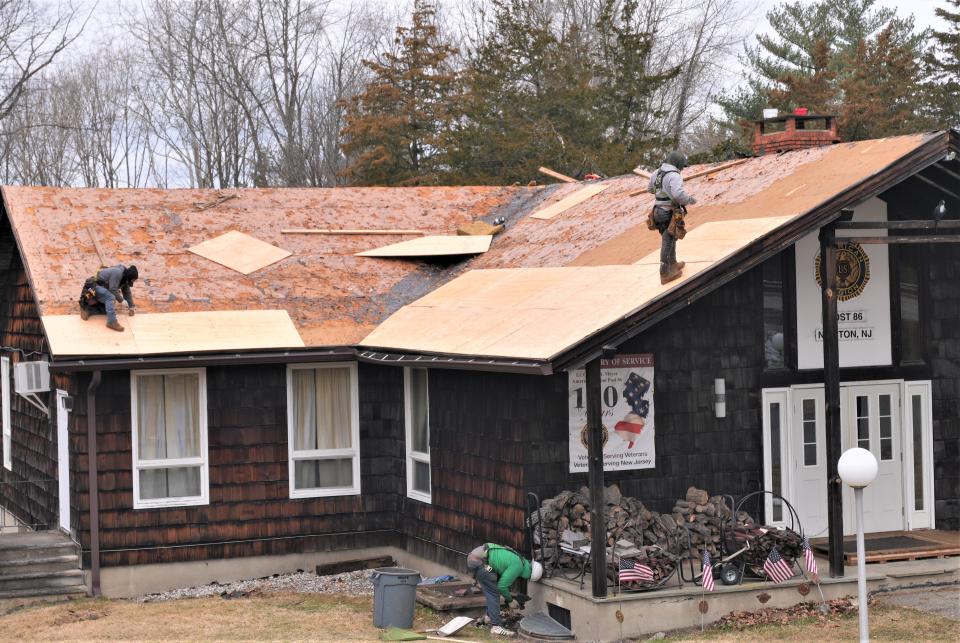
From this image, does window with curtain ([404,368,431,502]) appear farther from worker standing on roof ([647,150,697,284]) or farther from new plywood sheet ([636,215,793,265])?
worker standing on roof ([647,150,697,284])

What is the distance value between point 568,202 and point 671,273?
665 cm

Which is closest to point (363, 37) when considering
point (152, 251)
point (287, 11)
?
point (287, 11)

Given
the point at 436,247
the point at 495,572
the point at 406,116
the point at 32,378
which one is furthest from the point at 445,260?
the point at 406,116

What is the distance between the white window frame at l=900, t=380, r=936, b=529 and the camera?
15.2 meters

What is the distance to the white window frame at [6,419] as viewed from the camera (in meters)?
19.3

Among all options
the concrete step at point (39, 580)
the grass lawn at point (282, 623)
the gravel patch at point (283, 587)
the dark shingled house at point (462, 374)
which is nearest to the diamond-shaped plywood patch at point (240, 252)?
the dark shingled house at point (462, 374)

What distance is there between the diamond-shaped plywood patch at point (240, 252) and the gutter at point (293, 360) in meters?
2.11

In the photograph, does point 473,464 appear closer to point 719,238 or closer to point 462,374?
point 462,374

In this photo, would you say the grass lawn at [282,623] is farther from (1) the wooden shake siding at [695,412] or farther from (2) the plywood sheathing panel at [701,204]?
(2) the plywood sheathing panel at [701,204]

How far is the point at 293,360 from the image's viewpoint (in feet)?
51.8

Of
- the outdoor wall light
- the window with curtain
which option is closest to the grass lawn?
the window with curtain

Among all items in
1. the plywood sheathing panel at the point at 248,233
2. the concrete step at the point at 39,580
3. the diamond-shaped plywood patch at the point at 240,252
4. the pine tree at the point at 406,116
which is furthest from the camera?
the pine tree at the point at 406,116

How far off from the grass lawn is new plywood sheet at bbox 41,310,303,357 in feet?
9.64

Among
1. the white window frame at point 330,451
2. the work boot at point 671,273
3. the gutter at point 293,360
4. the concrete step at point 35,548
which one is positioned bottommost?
the concrete step at point 35,548
